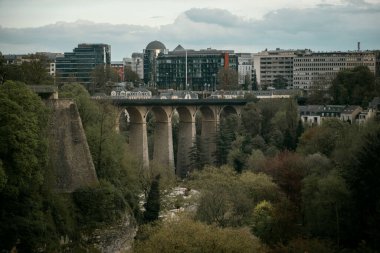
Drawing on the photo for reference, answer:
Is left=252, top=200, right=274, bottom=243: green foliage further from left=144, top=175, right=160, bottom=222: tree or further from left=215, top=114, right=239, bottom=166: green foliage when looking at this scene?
left=215, top=114, right=239, bottom=166: green foliage

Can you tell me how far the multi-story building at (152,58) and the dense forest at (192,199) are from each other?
9200 centimetres

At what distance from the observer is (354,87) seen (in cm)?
6850

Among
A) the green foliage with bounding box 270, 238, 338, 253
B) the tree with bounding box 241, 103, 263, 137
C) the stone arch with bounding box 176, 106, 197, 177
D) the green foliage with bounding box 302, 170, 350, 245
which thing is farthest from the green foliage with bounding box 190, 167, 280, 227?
the tree with bounding box 241, 103, 263, 137

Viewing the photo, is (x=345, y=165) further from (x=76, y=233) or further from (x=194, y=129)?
(x=194, y=129)

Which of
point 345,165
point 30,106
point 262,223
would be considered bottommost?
point 262,223

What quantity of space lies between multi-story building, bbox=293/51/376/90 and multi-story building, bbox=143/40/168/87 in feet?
92.6

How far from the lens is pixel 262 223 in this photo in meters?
35.3

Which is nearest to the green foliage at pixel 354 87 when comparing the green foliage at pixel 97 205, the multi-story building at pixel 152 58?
the green foliage at pixel 97 205

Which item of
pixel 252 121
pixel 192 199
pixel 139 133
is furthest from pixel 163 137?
pixel 192 199

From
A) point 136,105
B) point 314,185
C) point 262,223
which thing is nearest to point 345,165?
point 314,185

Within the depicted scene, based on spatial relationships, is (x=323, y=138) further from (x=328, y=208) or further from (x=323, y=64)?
(x=323, y=64)

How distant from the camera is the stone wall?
3569cm

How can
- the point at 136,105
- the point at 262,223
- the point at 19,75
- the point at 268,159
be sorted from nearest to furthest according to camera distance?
the point at 262,223 < the point at 19,75 < the point at 268,159 < the point at 136,105

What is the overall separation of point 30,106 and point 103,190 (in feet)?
18.7
